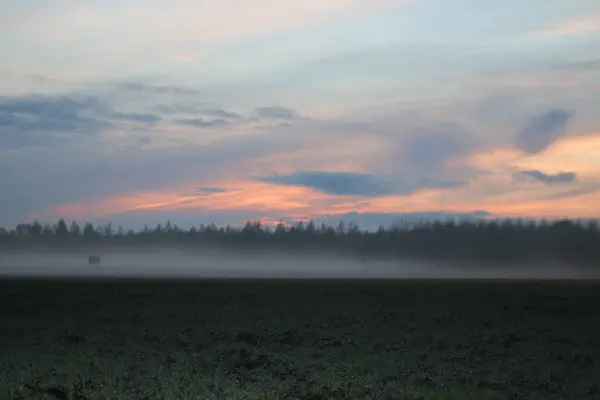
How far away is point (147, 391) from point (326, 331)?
42.4ft

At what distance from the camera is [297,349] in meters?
24.7

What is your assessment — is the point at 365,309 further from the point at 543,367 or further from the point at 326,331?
the point at 543,367

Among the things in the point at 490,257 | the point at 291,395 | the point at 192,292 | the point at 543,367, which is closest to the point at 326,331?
the point at 543,367

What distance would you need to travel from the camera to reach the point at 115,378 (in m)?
18.6

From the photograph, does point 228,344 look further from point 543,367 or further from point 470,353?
point 543,367

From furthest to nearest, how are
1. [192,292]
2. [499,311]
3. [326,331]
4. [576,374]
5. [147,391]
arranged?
[192,292], [499,311], [326,331], [576,374], [147,391]

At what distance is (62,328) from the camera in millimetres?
30250

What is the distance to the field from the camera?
18.0 m

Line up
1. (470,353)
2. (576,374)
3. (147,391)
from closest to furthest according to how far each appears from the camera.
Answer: (147,391)
(576,374)
(470,353)

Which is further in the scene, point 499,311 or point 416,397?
point 499,311

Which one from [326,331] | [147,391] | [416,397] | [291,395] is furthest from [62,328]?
[416,397]

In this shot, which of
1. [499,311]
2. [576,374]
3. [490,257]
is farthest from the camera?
[490,257]

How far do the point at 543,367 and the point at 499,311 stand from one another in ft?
55.6

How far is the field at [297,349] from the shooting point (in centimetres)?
1800
